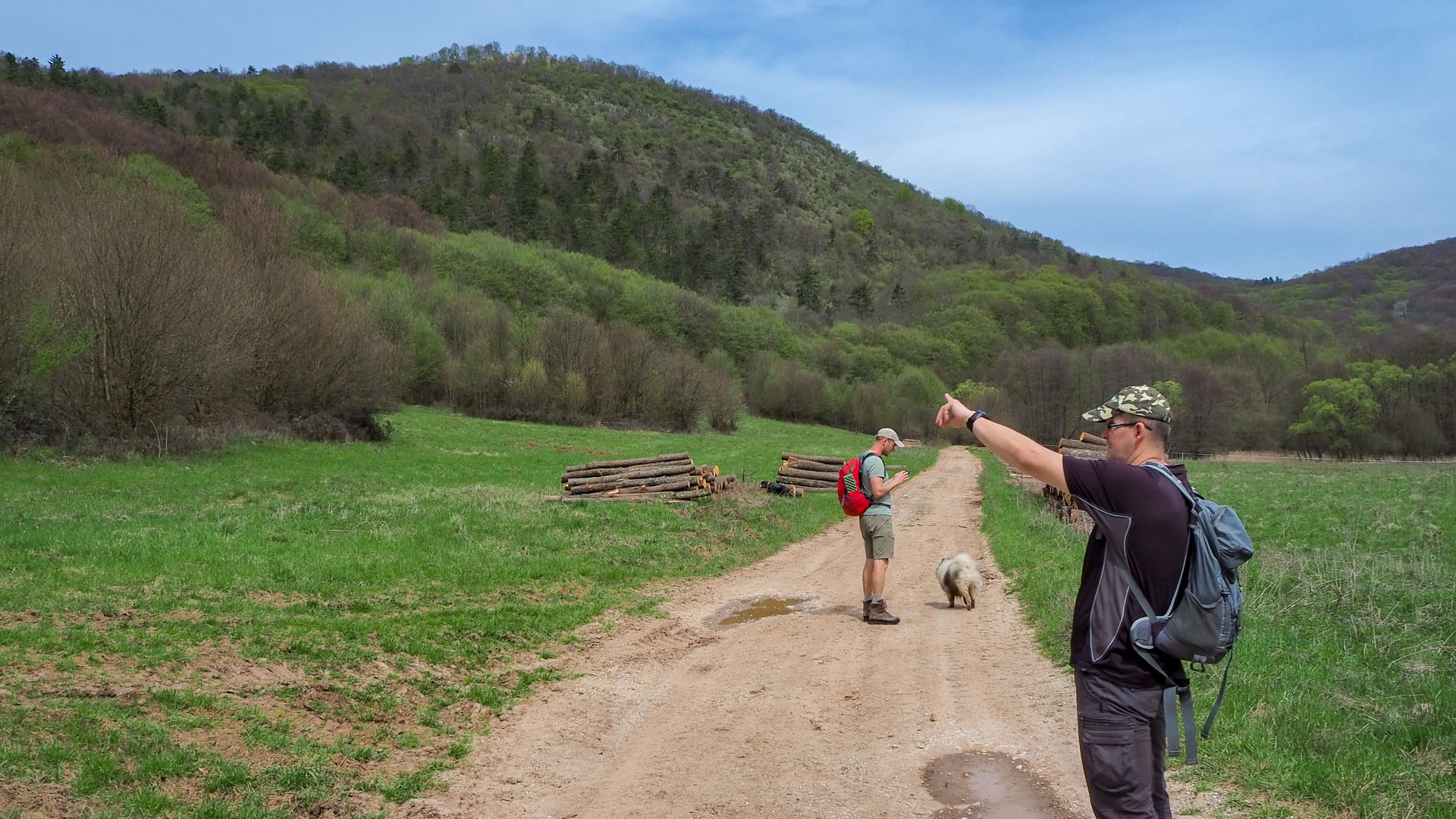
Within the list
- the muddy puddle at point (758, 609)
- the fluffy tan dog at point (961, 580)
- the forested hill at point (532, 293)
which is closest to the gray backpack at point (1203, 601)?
the muddy puddle at point (758, 609)

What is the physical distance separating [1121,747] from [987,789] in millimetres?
2686

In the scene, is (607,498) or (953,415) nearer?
(953,415)

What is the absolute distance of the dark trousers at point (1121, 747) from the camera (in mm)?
3912

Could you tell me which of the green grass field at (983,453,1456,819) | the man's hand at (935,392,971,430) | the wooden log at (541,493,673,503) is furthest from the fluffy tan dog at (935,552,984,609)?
the wooden log at (541,493,673,503)

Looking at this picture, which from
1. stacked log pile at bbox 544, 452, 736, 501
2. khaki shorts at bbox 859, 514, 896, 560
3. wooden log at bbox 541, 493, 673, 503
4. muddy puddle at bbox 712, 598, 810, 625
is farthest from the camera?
stacked log pile at bbox 544, 452, 736, 501

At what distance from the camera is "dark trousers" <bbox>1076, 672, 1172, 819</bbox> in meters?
3.91

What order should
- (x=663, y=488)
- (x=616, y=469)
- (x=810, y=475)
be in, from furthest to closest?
1. (x=810, y=475)
2. (x=616, y=469)
3. (x=663, y=488)

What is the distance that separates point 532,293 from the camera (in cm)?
9381

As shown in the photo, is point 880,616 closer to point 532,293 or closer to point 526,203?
point 532,293

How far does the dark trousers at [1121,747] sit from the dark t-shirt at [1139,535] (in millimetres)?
68

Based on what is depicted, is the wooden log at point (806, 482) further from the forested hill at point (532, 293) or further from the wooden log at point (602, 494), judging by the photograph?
the forested hill at point (532, 293)

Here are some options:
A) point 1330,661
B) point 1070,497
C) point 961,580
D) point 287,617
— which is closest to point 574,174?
point 1070,497

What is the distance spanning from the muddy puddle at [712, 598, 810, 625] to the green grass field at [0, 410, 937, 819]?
44.7 inches

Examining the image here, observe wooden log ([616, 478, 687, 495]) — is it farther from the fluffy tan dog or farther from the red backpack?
the red backpack
